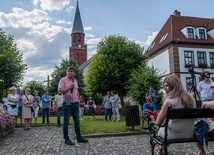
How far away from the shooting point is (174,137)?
420 centimetres

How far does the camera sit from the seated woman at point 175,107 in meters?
4.19

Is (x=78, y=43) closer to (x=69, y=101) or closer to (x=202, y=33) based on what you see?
(x=202, y=33)

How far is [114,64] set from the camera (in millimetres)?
27406

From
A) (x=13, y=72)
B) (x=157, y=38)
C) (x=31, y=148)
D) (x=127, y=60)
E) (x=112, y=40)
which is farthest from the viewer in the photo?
(x=157, y=38)

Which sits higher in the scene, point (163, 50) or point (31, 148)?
point (163, 50)

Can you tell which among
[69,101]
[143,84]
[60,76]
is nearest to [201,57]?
[143,84]

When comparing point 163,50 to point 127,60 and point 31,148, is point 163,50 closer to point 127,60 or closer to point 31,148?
point 127,60

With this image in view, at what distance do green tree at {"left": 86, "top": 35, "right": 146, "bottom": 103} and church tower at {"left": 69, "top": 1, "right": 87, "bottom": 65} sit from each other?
2668 inches

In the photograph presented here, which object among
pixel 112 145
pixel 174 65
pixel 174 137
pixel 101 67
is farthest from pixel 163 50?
pixel 174 137

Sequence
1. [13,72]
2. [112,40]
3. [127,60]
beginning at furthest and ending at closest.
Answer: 1. [112,40]
2. [127,60]
3. [13,72]

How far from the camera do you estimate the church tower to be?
9650 centimetres

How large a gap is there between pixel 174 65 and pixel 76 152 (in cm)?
2669

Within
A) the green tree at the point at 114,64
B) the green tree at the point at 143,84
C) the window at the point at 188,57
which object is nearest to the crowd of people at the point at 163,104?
the green tree at the point at 143,84

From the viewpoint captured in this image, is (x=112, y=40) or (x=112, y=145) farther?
(x=112, y=40)
